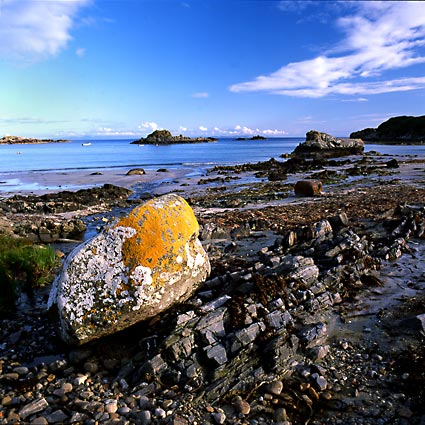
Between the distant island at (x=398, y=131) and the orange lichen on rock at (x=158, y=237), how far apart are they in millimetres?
118074

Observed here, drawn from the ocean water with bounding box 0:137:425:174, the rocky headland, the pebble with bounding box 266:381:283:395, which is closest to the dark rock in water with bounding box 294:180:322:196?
the rocky headland

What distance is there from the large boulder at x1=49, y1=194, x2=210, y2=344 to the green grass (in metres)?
2.00

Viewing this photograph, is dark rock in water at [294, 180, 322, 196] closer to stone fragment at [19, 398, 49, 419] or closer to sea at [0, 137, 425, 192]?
stone fragment at [19, 398, 49, 419]

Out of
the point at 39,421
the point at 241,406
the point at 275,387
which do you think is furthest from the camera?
the point at 275,387

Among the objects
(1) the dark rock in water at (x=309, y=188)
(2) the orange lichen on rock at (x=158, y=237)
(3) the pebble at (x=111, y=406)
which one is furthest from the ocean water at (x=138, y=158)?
(3) the pebble at (x=111, y=406)

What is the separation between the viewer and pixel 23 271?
307 inches

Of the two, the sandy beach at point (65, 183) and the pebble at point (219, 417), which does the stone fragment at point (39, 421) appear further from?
the sandy beach at point (65, 183)

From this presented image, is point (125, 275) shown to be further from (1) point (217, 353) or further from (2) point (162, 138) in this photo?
(2) point (162, 138)

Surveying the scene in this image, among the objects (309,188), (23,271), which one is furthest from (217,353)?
(309,188)

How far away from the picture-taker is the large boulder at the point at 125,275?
495cm

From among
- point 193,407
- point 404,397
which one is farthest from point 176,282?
point 404,397

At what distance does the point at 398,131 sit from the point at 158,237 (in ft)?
456

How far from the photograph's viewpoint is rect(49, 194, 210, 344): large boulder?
495cm

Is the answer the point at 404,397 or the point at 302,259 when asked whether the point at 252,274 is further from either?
the point at 404,397
